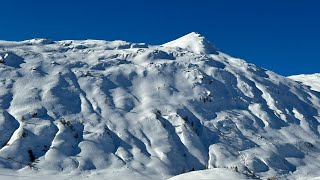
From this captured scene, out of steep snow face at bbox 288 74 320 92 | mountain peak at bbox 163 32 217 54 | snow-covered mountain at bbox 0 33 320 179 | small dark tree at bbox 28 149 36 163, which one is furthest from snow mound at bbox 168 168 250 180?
steep snow face at bbox 288 74 320 92

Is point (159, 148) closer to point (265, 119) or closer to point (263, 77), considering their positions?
point (265, 119)

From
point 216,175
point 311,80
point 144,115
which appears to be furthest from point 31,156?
point 311,80

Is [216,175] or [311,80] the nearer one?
[216,175]

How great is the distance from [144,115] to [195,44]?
3525 cm

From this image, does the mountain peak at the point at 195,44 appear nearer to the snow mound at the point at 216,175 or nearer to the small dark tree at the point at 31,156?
the small dark tree at the point at 31,156

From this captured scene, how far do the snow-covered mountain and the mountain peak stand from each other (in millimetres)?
9314

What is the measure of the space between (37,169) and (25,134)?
4.96 m

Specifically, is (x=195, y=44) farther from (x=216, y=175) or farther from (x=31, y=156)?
(x=216, y=175)

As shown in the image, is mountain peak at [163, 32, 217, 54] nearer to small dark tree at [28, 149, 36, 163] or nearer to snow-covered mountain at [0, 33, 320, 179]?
snow-covered mountain at [0, 33, 320, 179]

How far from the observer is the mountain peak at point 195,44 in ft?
253

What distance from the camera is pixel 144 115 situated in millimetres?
47719

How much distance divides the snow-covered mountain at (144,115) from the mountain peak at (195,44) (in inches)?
367

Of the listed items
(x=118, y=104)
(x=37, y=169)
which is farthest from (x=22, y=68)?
(x=37, y=169)

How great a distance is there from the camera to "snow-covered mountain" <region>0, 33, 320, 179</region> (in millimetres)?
40344
